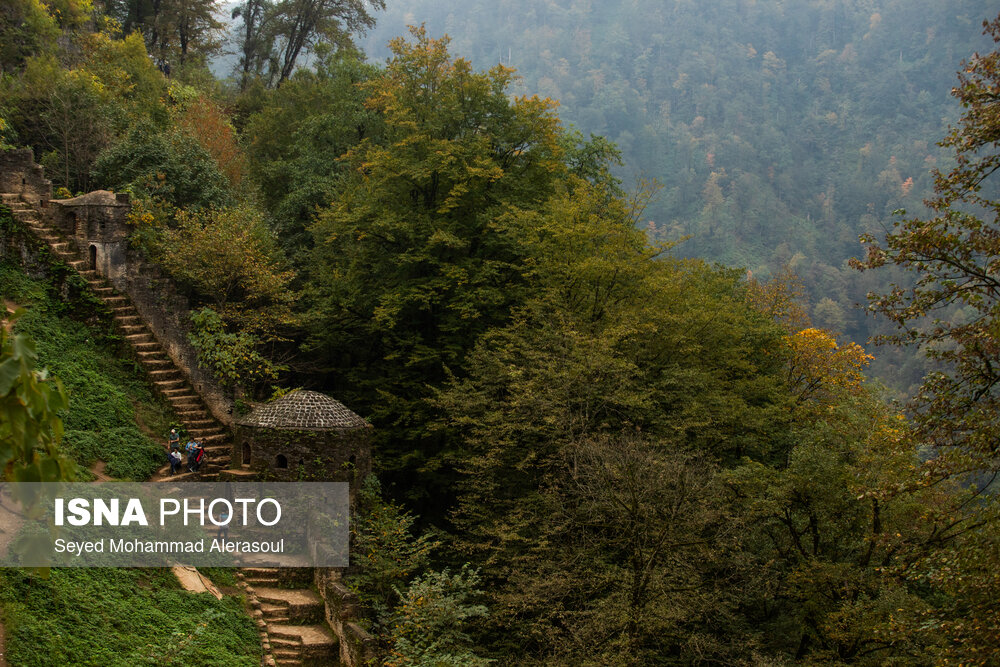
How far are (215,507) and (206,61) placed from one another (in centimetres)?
3156

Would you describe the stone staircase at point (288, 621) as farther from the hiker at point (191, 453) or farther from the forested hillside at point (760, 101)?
the forested hillside at point (760, 101)

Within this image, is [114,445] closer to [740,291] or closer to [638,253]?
[638,253]

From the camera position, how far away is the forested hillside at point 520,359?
9.35m

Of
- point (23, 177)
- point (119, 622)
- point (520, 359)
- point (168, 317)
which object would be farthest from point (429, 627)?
point (23, 177)

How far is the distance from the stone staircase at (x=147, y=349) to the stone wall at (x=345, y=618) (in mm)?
3578

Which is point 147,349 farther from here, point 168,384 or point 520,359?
point 520,359

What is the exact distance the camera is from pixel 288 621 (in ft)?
41.9

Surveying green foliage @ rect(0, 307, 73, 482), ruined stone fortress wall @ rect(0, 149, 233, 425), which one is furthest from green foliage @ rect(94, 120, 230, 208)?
green foliage @ rect(0, 307, 73, 482)

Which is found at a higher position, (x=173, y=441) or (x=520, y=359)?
(x=520, y=359)

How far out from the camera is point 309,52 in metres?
36.8

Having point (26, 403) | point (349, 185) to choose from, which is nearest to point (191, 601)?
point (26, 403)

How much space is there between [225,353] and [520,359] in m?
6.83

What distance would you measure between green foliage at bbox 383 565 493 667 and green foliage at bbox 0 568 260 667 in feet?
7.44

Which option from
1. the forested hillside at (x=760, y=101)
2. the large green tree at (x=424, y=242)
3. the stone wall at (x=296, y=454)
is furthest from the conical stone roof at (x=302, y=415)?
the forested hillside at (x=760, y=101)
